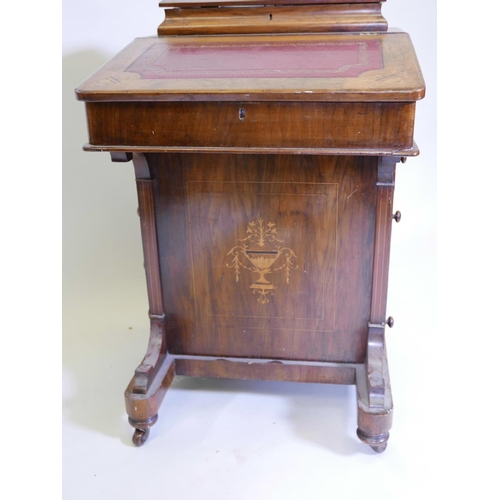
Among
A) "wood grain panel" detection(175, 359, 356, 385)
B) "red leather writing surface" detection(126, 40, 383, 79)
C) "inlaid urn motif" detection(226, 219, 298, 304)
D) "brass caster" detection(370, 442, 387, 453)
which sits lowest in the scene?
"brass caster" detection(370, 442, 387, 453)

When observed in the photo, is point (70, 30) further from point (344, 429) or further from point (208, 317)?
point (344, 429)

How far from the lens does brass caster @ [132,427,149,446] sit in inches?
89.8

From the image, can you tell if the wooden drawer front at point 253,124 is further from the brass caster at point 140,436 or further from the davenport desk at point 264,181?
the brass caster at point 140,436

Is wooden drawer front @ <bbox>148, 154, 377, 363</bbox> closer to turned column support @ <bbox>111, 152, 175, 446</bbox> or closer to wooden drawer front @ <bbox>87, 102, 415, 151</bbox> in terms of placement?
turned column support @ <bbox>111, 152, 175, 446</bbox>

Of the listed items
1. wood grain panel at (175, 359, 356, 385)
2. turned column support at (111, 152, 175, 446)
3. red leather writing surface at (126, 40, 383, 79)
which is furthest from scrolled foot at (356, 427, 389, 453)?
red leather writing surface at (126, 40, 383, 79)

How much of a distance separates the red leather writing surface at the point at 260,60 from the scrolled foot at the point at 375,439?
1060mm

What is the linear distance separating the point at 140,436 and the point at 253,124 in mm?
1046

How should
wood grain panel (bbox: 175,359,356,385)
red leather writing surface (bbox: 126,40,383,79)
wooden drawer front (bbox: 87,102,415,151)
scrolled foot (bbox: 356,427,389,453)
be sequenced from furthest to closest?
wood grain panel (bbox: 175,359,356,385)
scrolled foot (bbox: 356,427,389,453)
red leather writing surface (bbox: 126,40,383,79)
wooden drawer front (bbox: 87,102,415,151)

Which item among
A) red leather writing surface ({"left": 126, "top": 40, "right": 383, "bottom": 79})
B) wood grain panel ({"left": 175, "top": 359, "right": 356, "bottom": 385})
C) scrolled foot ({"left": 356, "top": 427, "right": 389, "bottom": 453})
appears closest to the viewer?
red leather writing surface ({"left": 126, "top": 40, "right": 383, "bottom": 79})

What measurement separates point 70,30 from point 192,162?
4.24 feet

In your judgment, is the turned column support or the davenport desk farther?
the turned column support

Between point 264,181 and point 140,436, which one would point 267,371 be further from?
point 264,181

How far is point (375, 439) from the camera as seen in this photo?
220cm

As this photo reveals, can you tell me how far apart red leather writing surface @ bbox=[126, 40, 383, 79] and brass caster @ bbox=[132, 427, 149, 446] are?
108 cm
